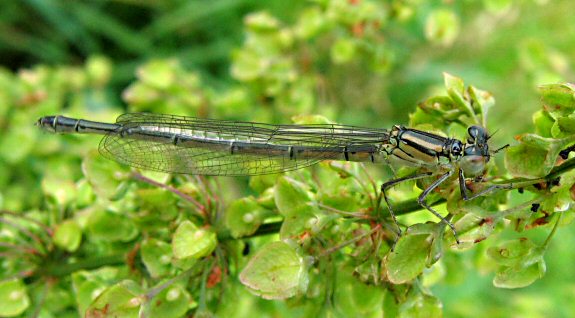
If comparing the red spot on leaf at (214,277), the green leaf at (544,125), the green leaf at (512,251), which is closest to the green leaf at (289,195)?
the red spot on leaf at (214,277)

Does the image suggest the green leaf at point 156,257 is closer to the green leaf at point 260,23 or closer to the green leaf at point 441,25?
the green leaf at point 260,23

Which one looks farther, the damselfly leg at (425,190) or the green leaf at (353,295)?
the green leaf at (353,295)

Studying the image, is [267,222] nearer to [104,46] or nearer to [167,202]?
[167,202]

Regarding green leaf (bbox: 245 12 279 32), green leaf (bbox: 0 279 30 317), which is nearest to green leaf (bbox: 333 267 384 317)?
green leaf (bbox: 0 279 30 317)

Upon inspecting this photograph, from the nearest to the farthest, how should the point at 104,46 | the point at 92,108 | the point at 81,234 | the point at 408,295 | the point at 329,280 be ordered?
the point at 408,295
the point at 329,280
the point at 81,234
the point at 92,108
the point at 104,46

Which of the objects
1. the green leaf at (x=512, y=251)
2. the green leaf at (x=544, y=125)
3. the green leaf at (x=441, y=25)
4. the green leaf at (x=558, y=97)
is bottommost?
the green leaf at (x=512, y=251)

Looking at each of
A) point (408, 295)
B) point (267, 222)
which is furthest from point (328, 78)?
point (408, 295)

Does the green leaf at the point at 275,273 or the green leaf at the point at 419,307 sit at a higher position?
the green leaf at the point at 275,273

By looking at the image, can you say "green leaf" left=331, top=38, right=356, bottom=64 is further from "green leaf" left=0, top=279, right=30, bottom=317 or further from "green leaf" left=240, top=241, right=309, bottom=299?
"green leaf" left=0, top=279, right=30, bottom=317
